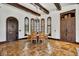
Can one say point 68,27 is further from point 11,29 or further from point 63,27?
point 11,29

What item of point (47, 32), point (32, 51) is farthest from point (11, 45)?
point (47, 32)

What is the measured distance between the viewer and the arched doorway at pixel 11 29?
262cm

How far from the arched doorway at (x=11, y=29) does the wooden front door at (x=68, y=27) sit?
0.97m

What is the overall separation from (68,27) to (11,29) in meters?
1.19

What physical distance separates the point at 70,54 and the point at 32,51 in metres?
0.76

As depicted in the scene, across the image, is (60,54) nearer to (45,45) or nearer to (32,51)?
(45,45)

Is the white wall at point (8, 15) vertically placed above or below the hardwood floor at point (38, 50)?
above

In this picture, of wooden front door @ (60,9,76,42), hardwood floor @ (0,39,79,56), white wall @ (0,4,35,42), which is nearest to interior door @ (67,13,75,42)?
wooden front door @ (60,9,76,42)

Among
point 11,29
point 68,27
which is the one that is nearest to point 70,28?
point 68,27

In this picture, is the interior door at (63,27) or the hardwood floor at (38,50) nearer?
the hardwood floor at (38,50)

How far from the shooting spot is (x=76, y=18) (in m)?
2.58

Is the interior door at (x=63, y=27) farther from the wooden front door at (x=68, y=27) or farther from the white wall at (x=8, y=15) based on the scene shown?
the white wall at (x=8, y=15)

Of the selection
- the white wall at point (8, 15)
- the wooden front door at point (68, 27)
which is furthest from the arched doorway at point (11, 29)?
the wooden front door at point (68, 27)

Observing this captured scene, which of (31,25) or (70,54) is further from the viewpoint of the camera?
(31,25)
